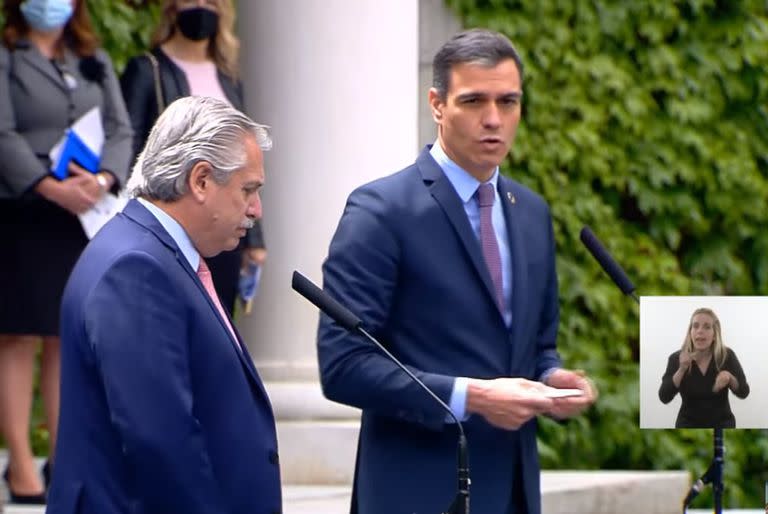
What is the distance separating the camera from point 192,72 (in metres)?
6.98

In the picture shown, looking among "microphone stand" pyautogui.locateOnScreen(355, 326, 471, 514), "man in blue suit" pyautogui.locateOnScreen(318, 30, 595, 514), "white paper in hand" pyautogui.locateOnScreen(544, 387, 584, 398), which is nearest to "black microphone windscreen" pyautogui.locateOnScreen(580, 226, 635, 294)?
"man in blue suit" pyautogui.locateOnScreen(318, 30, 595, 514)

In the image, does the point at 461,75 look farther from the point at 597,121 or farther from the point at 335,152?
the point at 597,121

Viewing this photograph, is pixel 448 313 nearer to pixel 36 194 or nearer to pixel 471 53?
pixel 471 53

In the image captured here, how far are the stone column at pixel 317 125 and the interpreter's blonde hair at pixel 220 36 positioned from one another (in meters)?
0.45

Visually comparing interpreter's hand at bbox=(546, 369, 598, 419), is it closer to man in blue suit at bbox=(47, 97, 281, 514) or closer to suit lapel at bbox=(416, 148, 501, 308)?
suit lapel at bbox=(416, 148, 501, 308)

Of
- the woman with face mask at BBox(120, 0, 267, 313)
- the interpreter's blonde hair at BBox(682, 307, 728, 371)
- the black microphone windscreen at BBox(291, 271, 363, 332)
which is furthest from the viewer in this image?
the woman with face mask at BBox(120, 0, 267, 313)

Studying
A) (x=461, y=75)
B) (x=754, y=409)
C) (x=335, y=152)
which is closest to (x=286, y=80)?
(x=335, y=152)

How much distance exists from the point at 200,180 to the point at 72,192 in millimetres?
3021

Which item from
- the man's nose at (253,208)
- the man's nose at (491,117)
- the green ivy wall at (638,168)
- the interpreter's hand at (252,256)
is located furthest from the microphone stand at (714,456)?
the green ivy wall at (638,168)

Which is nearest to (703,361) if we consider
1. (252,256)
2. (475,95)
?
(475,95)

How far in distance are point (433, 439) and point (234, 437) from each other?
70 centimetres

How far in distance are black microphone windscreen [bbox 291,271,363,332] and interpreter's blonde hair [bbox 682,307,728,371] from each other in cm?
74

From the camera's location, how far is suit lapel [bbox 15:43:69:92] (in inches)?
265

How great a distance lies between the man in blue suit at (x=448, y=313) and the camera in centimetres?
417
